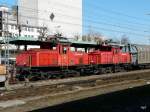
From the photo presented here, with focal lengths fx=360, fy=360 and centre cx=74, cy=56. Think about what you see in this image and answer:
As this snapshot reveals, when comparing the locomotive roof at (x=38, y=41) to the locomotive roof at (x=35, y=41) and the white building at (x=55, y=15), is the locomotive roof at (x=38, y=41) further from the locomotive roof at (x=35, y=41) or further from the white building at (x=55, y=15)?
the white building at (x=55, y=15)

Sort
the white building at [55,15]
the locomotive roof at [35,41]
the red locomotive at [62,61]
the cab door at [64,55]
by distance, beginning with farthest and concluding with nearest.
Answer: the white building at [55,15]
the cab door at [64,55]
the red locomotive at [62,61]
the locomotive roof at [35,41]

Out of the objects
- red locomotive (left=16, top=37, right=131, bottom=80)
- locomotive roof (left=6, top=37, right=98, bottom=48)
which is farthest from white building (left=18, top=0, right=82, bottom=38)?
locomotive roof (left=6, top=37, right=98, bottom=48)

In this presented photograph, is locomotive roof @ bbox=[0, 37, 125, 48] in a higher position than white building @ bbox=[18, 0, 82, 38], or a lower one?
lower

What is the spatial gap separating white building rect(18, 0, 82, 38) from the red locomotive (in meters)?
88.3

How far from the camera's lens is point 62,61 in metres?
31.9

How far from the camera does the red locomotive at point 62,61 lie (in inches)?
1163

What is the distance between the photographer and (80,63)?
34.9m

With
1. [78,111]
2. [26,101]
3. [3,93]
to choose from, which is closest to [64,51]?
[3,93]

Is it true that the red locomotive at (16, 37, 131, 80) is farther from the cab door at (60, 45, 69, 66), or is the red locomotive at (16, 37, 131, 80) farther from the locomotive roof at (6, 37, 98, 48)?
the locomotive roof at (6, 37, 98, 48)

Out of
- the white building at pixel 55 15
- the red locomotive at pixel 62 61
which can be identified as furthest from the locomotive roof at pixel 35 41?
the white building at pixel 55 15

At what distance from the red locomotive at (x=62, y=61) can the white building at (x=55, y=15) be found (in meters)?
88.3

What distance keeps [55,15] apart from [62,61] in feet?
352

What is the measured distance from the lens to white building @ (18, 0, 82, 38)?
434 ft

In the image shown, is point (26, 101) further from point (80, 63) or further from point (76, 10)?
point (76, 10)
